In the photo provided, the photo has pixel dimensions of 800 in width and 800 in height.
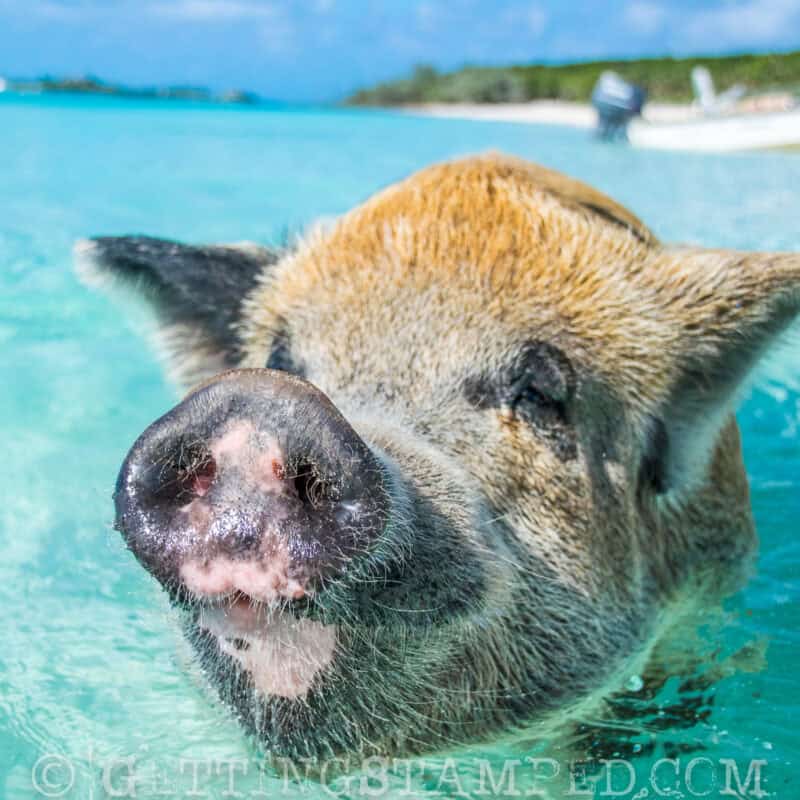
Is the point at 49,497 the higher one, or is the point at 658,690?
the point at 658,690

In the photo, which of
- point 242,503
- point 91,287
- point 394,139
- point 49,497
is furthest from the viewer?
point 394,139

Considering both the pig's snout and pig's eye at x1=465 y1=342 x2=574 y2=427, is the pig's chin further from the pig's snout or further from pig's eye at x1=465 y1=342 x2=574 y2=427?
pig's eye at x1=465 y1=342 x2=574 y2=427

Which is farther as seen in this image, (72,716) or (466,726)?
(72,716)

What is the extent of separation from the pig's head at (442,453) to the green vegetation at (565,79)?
1585 inches

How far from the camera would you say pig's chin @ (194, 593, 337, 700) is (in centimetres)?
205

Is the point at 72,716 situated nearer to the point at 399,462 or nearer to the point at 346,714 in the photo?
the point at 346,714

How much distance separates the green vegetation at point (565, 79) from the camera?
4478 cm

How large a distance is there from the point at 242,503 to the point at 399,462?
0.45m

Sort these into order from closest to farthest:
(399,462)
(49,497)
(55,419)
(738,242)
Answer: (399,462) < (49,497) < (55,419) < (738,242)

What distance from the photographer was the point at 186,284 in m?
3.54

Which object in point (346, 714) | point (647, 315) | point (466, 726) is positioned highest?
point (647, 315)

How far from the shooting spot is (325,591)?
1946mm

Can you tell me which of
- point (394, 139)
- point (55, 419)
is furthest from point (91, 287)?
point (394, 139)

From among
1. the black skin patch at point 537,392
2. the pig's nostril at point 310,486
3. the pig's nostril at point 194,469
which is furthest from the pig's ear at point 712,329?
the pig's nostril at point 194,469
